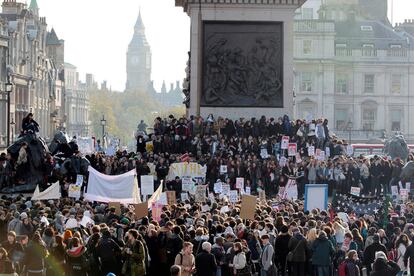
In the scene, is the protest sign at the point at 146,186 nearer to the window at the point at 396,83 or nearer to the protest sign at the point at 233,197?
the protest sign at the point at 233,197

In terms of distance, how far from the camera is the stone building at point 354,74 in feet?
423

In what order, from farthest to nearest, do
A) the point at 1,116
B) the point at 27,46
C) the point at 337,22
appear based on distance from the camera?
1. the point at 337,22
2. the point at 27,46
3. the point at 1,116

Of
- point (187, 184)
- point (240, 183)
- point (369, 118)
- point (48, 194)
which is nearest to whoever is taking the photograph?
point (48, 194)

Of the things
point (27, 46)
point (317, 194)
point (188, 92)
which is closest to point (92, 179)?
point (317, 194)

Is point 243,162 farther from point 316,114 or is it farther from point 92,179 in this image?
point 316,114

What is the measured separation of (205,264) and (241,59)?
28.2 meters

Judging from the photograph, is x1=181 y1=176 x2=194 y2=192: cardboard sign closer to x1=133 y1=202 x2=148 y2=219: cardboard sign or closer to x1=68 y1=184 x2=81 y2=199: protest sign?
x1=68 y1=184 x2=81 y2=199: protest sign

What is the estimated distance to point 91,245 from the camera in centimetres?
2900

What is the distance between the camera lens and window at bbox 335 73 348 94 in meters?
132

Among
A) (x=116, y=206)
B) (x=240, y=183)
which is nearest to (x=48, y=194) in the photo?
(x=116, y=206)

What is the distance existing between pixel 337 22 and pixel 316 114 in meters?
10.4

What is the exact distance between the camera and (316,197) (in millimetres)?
37844

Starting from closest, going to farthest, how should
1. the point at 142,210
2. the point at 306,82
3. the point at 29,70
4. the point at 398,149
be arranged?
the point at 142,210 → the point at 398,149 → the point at 29,70 → the point at 306,82

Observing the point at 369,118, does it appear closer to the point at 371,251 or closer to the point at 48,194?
the point at 48,194
